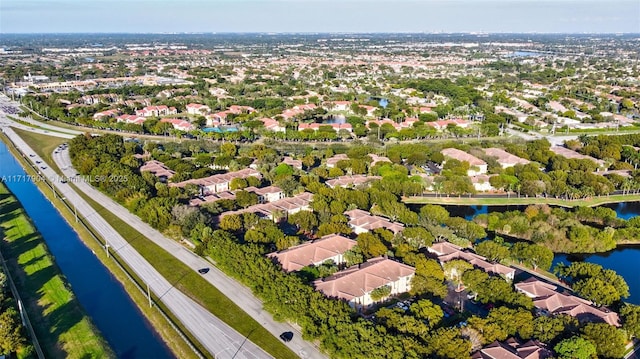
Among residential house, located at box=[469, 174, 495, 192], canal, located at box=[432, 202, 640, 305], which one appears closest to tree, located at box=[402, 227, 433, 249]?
canal, located at box=[432, 202, 640, 305]

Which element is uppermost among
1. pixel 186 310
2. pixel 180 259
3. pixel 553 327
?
pixel 553 327

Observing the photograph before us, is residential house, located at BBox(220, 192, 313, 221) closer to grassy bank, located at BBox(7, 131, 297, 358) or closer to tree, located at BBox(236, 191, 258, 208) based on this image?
tree, located at BBox(236, 191, 258, 208)

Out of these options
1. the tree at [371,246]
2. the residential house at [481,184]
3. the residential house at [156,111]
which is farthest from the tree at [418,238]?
the residential house at [156,111]

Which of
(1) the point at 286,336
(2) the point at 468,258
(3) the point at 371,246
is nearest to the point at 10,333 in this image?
(1) the point at 286,336

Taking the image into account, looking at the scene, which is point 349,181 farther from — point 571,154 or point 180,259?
point 571,154

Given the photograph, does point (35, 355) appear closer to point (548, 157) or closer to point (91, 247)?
point (91, 247)

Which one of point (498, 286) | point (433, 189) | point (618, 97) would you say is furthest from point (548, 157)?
point (618, 97)
